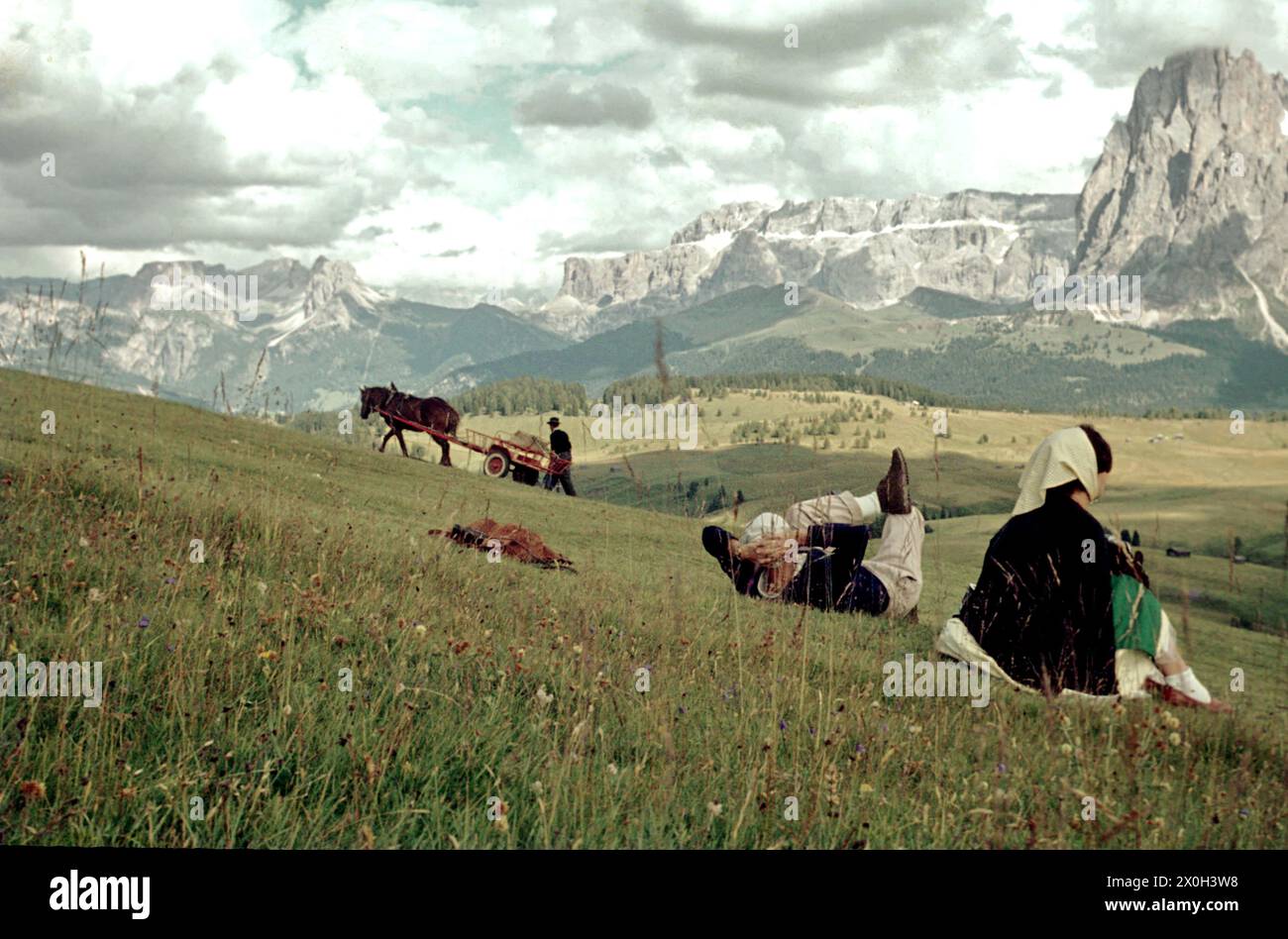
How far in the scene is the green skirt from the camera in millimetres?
8758

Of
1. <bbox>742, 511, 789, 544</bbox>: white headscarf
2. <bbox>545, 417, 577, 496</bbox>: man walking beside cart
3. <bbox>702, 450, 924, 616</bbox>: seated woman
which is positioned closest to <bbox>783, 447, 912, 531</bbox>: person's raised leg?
<bbox>702, 450, 924, 616</bbox>: seated woman

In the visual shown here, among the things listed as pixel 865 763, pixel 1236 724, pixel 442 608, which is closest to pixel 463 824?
pixel 865 763

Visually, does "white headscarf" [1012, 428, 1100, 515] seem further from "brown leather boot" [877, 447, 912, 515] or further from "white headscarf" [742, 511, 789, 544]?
"white headscarf" [742, 511, 789, 544]

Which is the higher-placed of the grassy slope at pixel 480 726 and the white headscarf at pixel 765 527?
the white headscarf at pixel 765 527

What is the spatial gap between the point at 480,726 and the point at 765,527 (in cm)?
715

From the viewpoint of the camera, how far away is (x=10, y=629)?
5816 mm

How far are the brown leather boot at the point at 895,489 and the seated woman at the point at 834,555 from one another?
0.05ft

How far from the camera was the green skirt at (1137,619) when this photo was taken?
876 centimetres

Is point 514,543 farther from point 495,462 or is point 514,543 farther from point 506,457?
point 506,457

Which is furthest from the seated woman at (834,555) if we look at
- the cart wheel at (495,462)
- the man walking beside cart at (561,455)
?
the cart wheel at (495,462)

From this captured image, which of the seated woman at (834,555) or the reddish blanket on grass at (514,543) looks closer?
the seated woman at (834,555)

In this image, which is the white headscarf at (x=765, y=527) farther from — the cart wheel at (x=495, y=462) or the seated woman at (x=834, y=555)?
the cart wheel at (x=495, y=462)
